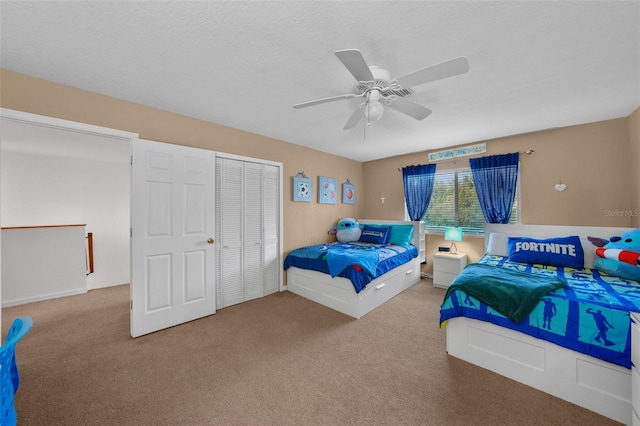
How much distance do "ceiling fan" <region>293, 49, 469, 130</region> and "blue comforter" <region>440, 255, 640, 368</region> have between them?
1769 mm

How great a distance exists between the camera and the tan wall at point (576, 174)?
302 centimetres

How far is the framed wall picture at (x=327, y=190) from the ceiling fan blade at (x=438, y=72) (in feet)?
9.70

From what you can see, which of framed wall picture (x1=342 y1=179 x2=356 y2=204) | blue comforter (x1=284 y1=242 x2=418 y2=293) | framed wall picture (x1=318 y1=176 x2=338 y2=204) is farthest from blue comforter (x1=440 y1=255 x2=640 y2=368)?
framed wall picture (x1=342 y1=179 x2=356 y2=204)

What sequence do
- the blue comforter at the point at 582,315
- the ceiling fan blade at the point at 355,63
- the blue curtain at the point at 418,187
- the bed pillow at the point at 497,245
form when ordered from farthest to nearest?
the blue curtain at the point at 418,187
the bed pillow at the point at 497,245
the blue comforter at the point at 582,315
the ceiling fan blade at the point at 355,63

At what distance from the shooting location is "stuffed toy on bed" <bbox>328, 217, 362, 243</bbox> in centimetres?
466

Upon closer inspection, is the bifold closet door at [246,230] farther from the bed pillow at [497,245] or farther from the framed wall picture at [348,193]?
the bed pillow at [497,245]

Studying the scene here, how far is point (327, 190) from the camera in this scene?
473 centimetres

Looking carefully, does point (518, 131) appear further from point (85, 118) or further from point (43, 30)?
point (85, 118)

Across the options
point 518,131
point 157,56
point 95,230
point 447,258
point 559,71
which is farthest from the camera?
point 95,230

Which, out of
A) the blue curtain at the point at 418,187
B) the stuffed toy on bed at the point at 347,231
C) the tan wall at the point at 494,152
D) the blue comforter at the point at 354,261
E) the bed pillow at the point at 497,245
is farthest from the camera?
the stuffed toy on bed at the point at 347,231

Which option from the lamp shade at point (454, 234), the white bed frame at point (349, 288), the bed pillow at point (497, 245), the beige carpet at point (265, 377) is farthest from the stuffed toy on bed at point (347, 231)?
the bed pillow at point (497, 245)

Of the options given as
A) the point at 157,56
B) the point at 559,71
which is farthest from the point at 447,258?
the point at 157,56

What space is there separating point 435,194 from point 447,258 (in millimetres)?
1291

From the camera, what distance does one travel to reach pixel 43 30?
162 cm
